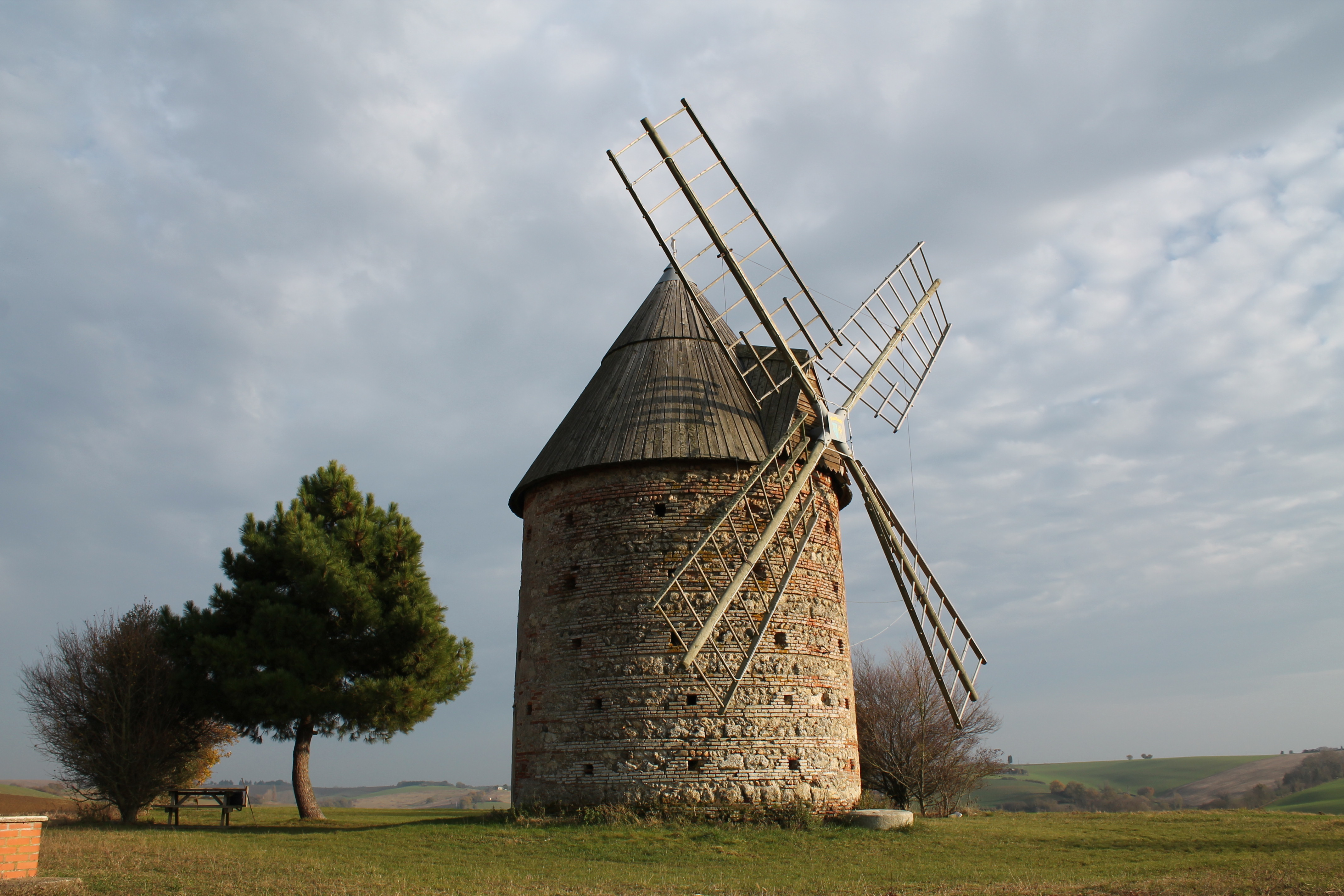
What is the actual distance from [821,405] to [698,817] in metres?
7.51

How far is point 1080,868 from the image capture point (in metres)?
10.5

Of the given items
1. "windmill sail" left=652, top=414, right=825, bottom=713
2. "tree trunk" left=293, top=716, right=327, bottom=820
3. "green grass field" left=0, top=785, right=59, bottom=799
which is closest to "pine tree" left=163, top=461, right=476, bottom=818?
"tree trunk" left=293, top=716, right=327, bottom=820

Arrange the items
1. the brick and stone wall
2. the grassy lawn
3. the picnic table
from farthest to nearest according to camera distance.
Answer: the picnic table → the brick and stone wall → the grassy lawn

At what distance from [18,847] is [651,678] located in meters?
8.06

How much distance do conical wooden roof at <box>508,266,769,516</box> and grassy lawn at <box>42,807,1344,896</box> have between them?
5933mm

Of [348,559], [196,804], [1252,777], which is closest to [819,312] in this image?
[348,559]

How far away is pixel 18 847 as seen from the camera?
331 inches

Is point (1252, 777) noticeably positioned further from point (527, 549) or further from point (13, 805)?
point (13, 805)

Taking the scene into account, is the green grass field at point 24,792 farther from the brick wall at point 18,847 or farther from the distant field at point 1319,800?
the distant field at point 1319,800

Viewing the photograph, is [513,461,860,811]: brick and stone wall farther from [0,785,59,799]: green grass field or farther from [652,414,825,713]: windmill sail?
[0,785,59,799]: green grass field

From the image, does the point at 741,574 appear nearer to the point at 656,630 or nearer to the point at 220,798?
the point at 656,630

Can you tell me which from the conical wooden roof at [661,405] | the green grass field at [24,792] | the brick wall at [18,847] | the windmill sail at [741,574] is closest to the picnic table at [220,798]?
the conical wooden roof at [661,405]

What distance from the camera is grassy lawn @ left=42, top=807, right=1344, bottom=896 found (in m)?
8.82

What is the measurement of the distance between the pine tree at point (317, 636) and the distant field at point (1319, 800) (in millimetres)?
39380
